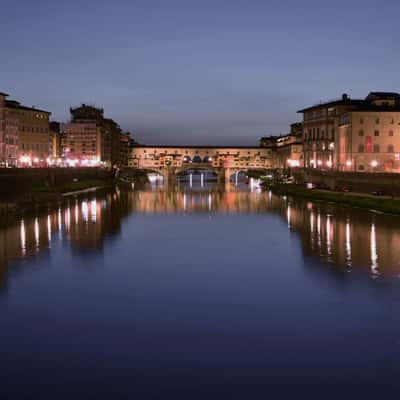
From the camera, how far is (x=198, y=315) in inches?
553

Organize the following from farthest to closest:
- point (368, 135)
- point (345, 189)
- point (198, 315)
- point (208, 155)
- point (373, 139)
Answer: point (208, 155) → point (368, 135) → point (373, 139) → point (345, 189) → point (198, 315)

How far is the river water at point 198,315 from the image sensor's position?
33.0 feet

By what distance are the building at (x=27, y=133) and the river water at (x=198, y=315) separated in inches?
2006

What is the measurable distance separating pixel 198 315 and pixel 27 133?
7227 cm

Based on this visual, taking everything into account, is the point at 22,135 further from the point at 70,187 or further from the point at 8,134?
the point at 70,187

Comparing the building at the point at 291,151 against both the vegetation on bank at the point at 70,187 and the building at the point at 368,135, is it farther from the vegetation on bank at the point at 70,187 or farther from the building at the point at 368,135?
the vegetation on bank at the point at 70,187

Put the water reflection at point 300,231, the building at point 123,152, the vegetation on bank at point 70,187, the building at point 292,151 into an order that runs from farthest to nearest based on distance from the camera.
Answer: the building at point 123,152 < the building at point 292,151 < the vegetation on bank at point 70,187 < the water reflection at point 300,231

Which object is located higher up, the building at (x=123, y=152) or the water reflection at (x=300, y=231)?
the building at (x=123, y=152)

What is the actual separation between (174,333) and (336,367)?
12.2ft

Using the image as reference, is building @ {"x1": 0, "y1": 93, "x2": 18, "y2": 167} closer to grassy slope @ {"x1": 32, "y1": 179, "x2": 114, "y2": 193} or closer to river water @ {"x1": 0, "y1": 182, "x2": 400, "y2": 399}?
grassy slope @ {"x1": 32, "y1": 179, "x2": 114, "y2": 193}

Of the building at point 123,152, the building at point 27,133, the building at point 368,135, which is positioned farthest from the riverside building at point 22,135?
the building at point 123,152

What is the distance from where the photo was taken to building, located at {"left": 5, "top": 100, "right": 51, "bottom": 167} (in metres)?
75.8

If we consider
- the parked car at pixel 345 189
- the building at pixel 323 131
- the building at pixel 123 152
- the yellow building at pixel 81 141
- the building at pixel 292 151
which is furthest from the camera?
the building at pixel 123 152

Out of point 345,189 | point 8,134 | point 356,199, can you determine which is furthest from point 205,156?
point 356,199
